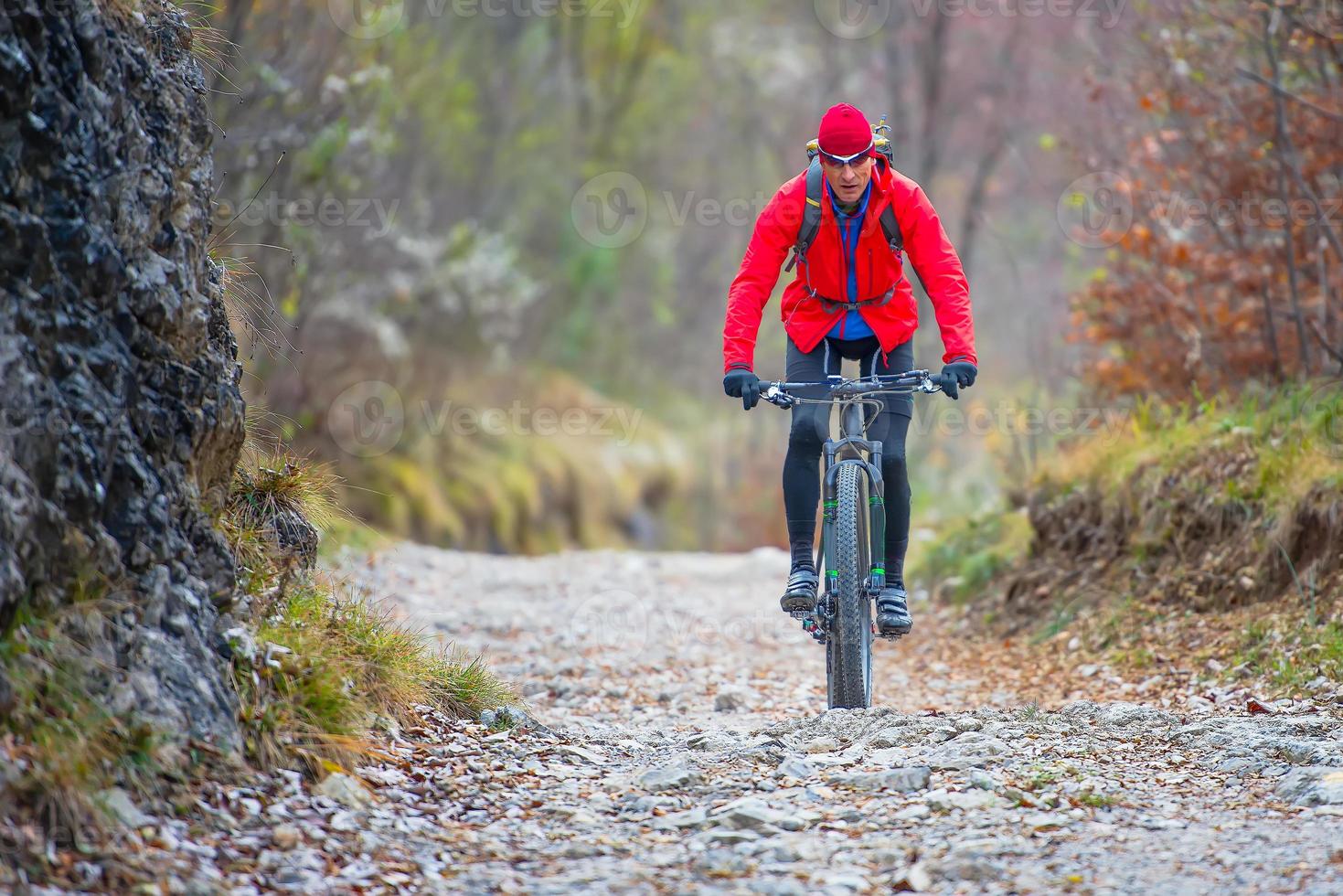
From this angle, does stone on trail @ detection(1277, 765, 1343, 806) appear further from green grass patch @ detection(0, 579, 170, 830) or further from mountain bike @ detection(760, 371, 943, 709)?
green grass patch @ detection(0, 579, 170, 830)

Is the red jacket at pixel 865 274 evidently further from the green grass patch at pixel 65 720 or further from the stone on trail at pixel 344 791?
the green grass patch at pixel 65 720

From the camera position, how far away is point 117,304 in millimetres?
3836

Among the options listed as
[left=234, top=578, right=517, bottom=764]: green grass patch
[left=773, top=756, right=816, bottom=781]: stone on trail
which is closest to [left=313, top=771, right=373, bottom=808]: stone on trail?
[left=234, top=578, right=517, bottom=764]: green grass patch

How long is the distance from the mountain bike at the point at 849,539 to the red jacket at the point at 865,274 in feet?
0.83

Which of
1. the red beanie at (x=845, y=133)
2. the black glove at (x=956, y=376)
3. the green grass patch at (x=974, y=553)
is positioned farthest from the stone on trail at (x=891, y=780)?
the green grass patch at (x=974, y=553)

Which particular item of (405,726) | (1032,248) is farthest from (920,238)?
(1032,248)

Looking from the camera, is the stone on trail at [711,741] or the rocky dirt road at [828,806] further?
the stone on trail at [711,741]

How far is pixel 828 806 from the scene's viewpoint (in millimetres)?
3920

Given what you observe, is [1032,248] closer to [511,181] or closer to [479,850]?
[511,181]

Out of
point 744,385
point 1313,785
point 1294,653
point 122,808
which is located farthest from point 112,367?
point 1294,653

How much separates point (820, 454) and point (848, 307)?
0.63 metres

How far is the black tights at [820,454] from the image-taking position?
555cm

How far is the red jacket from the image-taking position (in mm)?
5332

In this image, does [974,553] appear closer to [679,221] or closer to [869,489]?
[869,489]
